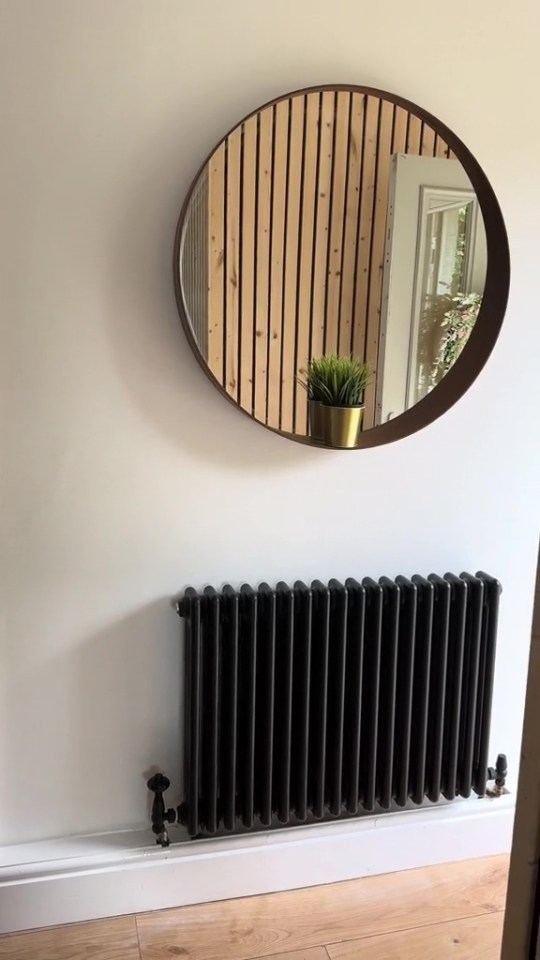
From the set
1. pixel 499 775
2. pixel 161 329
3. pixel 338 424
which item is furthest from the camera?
pixel 499 775

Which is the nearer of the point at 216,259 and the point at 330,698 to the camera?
the point at 216,259

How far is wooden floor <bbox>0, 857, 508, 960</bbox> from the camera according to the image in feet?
5.48

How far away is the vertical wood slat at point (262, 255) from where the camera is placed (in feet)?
5.33

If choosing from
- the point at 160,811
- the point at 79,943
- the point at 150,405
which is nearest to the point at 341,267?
the point at 150,405

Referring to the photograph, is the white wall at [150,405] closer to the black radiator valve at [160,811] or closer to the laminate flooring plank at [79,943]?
the black radiator valve at [160,811]

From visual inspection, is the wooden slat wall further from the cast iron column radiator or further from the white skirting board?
the white skirting board

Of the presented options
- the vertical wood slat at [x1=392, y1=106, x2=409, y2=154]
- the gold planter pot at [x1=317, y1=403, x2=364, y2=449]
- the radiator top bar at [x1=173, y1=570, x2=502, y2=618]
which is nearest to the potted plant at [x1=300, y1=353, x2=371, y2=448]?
the gold planter pot at [x1=317, y1=403, x2=364, y2=449]

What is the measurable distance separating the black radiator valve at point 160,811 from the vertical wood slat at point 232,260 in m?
0.83

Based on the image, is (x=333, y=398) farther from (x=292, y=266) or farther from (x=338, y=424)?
(x=292, y=266)

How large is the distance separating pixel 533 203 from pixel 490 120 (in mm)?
198

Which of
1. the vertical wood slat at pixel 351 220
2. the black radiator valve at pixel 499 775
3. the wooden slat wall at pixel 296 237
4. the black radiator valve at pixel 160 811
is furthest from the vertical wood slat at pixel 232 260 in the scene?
the black radiator valve at pixel 499 775

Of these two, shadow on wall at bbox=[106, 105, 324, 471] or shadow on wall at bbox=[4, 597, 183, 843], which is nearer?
shadow on wall at bbox=[106, 105, 324, 471]

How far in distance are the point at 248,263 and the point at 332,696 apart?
36.5 inches

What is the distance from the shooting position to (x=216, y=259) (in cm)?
163
